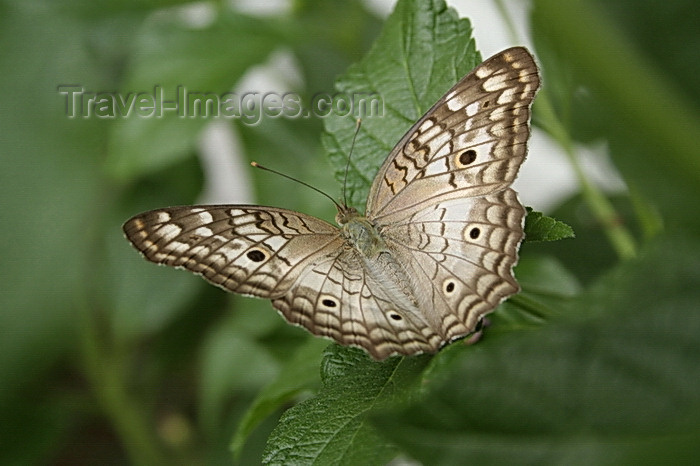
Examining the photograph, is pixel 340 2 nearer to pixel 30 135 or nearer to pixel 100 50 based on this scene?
pixel 100 50

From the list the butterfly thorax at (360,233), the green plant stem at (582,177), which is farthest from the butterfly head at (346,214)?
the green plant stem at (582,177)

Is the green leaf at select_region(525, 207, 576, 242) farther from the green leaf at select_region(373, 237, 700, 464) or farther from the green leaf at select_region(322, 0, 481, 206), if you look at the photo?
the green leaf at select_region(373, 237, 700, 464)

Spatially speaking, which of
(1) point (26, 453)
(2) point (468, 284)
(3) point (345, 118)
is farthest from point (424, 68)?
(1) point (26, 453)

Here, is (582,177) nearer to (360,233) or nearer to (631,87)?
(360,233)

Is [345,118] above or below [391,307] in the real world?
above

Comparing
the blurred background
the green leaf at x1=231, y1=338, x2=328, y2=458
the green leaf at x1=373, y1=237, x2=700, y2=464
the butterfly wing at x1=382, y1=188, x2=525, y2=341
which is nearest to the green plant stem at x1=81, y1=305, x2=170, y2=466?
the blurred background

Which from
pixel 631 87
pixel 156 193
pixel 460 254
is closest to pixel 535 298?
pixel 460 254
